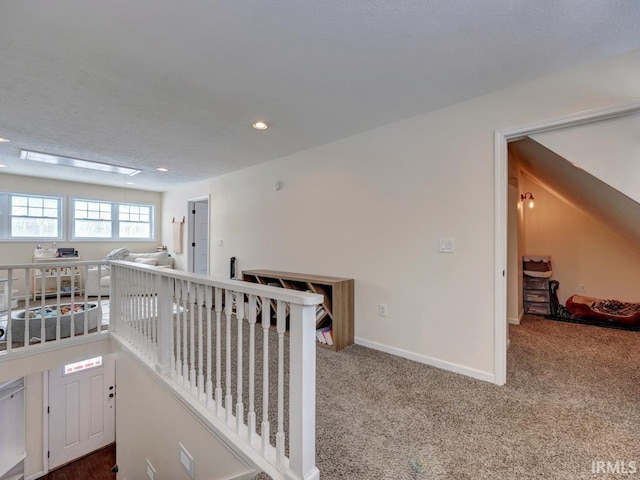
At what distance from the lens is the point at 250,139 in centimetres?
330

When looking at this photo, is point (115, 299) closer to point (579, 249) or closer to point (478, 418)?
point (478, 418)

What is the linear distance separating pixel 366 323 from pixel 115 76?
9.91 feet

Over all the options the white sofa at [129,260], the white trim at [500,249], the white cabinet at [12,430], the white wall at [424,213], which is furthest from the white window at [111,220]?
the white trim at [500,249]

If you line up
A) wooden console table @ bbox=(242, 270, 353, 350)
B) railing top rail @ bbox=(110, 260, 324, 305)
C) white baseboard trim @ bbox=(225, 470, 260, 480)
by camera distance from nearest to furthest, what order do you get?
railing top rail @ bbox=(110, 260, 324, 305)
white baseboard trim @ bbox=(225, 470, 260, 480)
wooden console table @ bbox=(242, 270, 353, 350)

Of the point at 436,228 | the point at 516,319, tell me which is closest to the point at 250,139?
the point at 436,228

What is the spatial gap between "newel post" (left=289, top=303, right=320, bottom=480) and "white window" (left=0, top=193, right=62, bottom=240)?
6812 millimetres

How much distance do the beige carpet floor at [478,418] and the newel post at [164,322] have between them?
1.21 meters

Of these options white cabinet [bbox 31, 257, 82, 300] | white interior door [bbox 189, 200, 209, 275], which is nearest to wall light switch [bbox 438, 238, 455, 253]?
white interior door [bbox 189, 200, 209, 275]

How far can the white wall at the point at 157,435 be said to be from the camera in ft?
5.48

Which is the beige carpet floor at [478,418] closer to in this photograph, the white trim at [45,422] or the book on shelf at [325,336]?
the book on shelf at [325,336]

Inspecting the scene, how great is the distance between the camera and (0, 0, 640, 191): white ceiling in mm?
1459

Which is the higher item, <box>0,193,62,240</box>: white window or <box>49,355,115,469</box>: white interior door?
<box>0,193,62,240</box>: white window

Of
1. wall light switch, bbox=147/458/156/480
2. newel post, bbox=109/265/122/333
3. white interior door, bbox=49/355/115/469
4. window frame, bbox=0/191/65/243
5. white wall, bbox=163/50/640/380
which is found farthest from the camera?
window frame, bbox=0/191/65/243

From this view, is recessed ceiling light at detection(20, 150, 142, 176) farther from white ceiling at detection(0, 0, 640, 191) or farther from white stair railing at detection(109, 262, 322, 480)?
white stair railing at detection(109, 262, 322, 480)
